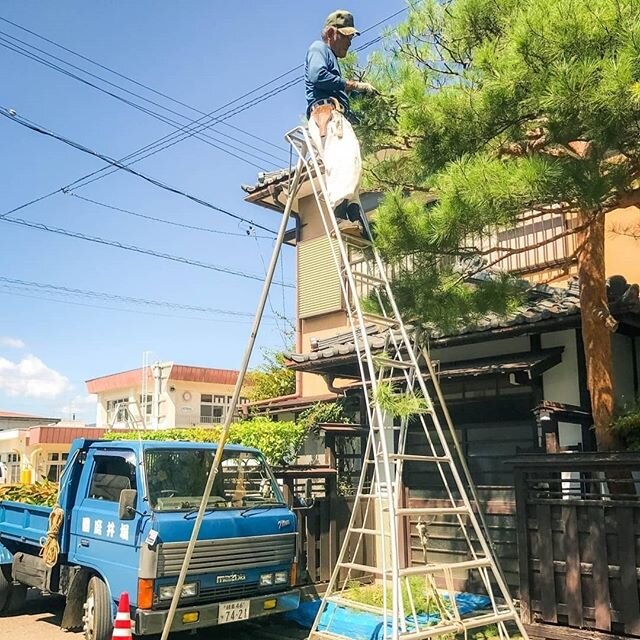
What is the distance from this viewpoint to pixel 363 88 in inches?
243

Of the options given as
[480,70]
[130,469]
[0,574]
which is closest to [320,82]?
[480,70]

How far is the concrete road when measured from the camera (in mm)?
7547

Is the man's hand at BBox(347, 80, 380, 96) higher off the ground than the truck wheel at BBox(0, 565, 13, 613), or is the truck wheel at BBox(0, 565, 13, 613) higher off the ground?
the man's hand at BBox(347, 80, 380, 96)

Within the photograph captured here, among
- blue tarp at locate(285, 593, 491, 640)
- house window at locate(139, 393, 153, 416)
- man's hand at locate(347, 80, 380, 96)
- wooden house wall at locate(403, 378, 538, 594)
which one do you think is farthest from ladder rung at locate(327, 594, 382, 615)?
house window at locate(139, 393, 153, 416)

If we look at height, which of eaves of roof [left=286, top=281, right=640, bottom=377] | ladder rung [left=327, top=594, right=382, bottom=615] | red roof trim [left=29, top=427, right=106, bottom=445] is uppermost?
eaves of roof [left=286, top=281, right=640, bottom=377]

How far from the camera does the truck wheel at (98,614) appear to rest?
6.73 meters

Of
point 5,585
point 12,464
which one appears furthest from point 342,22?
point 12,464

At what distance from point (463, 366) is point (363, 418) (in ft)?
5.99

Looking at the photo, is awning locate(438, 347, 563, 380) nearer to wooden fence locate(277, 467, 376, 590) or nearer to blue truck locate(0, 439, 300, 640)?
wooden fence locate(277, 467, 376, 590)

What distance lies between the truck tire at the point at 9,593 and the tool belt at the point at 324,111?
659cm

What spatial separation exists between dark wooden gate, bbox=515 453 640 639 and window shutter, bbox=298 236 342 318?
25.1ft

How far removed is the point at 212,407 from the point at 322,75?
79.7 ft

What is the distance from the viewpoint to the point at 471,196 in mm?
4758

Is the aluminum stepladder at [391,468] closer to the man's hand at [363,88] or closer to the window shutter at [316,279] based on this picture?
the man's hand at [363,88]
